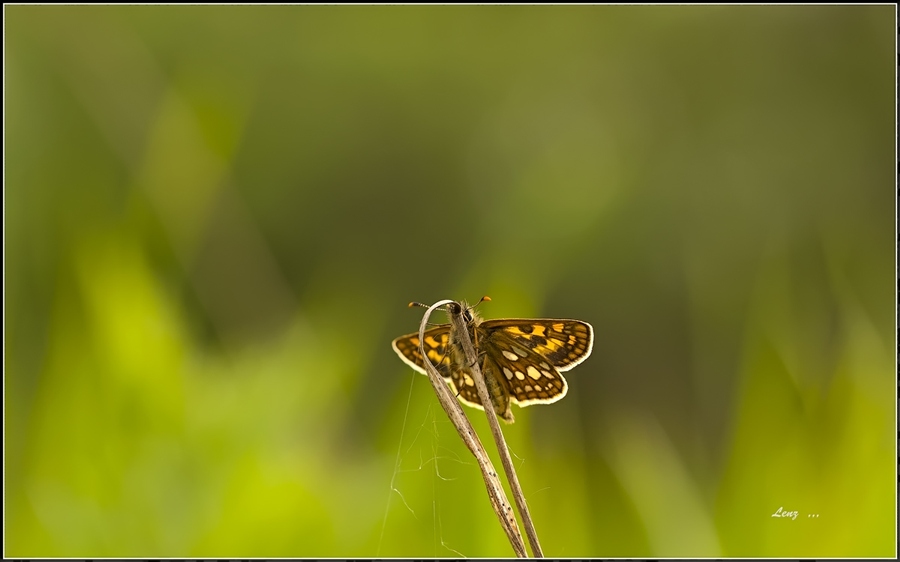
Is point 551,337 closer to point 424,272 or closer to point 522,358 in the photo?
point 522,358

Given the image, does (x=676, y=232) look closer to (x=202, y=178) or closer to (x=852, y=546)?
(x=852, y=546)

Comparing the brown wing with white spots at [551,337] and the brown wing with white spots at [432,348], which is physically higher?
the brown wing with white spots at [551,337]

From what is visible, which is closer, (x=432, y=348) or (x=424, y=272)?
(x=432, y=348)

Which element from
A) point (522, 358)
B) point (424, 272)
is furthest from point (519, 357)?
point (424, 272)

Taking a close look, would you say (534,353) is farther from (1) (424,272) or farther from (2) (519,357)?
(1) (424,272)

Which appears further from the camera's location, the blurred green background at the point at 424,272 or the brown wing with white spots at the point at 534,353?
the blurred green background at the point at 424,272

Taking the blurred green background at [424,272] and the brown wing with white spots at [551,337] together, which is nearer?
the brown wing with white spots at [551,337]
